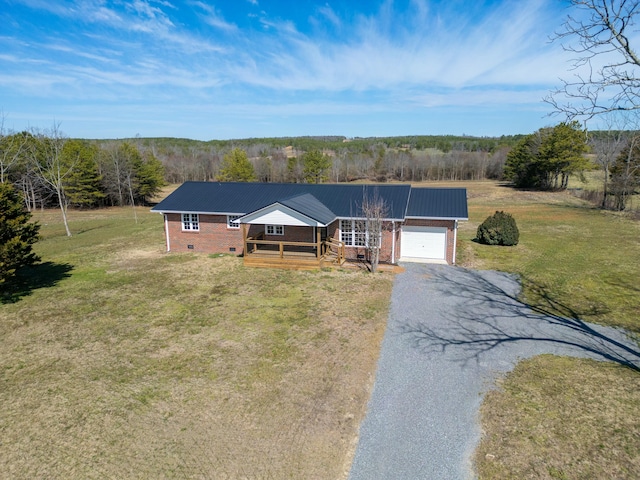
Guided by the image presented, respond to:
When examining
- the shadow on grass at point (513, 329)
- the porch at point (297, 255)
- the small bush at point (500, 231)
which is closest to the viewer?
the shadow on grass at point (513, 329)

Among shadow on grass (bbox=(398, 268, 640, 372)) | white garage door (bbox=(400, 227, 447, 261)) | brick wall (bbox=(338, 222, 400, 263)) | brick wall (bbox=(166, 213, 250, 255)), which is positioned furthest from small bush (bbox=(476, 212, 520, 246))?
brick wall (bbox=(166, 213, 250, 255))

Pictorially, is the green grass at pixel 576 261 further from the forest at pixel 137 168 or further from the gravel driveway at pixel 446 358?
the forest at pixel 137 168

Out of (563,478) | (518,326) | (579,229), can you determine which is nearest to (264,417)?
(563,478)

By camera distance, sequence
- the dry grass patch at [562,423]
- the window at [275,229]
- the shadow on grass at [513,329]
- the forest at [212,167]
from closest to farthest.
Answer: the dry grass patch at [562,423] < the shadow on grass at [513,329] < the window at [275,229] < the forest at [212,167]

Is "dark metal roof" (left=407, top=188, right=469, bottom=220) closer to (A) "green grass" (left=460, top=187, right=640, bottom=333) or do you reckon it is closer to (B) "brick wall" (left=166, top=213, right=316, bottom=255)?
(A) "green grass" (left=460, top=187, right=640, bottom=333)

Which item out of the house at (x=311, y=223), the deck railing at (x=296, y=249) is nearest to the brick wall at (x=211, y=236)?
the house at (x=311, y=223)

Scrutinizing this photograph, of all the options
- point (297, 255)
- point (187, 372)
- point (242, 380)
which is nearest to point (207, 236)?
point (297, 255)
